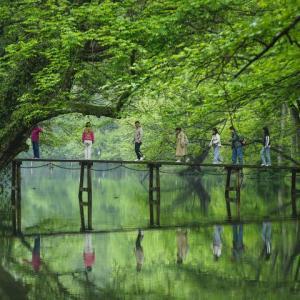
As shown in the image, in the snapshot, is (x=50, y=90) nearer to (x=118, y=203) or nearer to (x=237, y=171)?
(x=118, y=203)

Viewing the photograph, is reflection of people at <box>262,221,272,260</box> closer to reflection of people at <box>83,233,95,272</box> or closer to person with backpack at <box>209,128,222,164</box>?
reflection of people at <box>83,233,95,272</box>

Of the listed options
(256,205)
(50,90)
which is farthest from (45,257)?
(256,205)

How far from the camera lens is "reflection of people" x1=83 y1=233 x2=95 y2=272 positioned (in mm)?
12156

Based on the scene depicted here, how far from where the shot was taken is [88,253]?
44.8 ft

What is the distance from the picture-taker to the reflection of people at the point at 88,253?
12.2 m

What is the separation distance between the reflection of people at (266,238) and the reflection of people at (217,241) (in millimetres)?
1091

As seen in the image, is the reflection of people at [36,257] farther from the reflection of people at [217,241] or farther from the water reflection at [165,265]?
the reflection of people at [217,241]

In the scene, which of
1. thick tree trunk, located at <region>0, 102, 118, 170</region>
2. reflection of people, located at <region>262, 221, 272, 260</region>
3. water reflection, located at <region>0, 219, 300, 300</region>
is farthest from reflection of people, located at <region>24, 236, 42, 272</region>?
thick tree trunk, located at <region>0, 102, 118, 170</region>

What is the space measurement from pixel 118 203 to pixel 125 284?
56.9 feet

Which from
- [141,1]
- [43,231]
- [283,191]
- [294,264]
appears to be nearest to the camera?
[294,264]

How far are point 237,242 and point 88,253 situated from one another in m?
4.15

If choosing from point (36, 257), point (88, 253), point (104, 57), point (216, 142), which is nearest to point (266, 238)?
point (88, 253)

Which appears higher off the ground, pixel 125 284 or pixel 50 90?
pixel 50 90

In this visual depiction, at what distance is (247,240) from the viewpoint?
15430 millimetres
